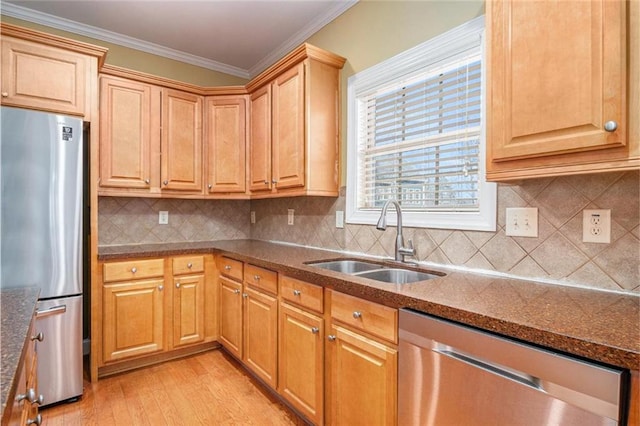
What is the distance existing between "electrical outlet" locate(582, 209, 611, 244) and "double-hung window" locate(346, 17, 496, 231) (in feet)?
1.18

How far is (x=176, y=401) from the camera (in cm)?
219

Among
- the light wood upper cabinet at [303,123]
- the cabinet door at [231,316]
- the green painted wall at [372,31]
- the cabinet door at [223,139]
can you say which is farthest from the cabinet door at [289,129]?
the cabinet door at [231,316]

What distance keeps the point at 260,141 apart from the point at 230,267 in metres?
1.06

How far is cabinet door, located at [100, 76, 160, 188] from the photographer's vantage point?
2.63m

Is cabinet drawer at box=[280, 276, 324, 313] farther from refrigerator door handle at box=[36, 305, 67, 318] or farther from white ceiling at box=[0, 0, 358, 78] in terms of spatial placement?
A: white ceiling at box=[0, 0, 358, 78]

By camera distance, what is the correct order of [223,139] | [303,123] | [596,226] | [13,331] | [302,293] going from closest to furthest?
[13,331] < [596,226] < [302,293] < [303,123] < [223,139]

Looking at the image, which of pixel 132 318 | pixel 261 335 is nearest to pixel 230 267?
pixel 261 335

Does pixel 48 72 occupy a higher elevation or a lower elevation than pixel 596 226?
higher

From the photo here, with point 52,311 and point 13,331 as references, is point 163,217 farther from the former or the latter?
Answer: point 13,331

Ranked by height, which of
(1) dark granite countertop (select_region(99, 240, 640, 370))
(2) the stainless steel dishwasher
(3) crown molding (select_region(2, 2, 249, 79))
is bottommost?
(2) the stainless steel dishwasher

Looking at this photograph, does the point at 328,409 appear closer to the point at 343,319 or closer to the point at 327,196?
the point at 343,319

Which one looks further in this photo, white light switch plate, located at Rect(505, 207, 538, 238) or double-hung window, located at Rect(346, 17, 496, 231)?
double-hung window, located at Rect(346, 17, 496, 231)

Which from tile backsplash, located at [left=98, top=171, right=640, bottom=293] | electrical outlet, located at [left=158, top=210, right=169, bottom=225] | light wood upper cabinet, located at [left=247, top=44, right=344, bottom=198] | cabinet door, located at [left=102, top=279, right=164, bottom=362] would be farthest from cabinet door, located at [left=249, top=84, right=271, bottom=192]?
cabinet door, located at [left=102, top=279, right=164, bottom=362]

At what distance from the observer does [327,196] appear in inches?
102
